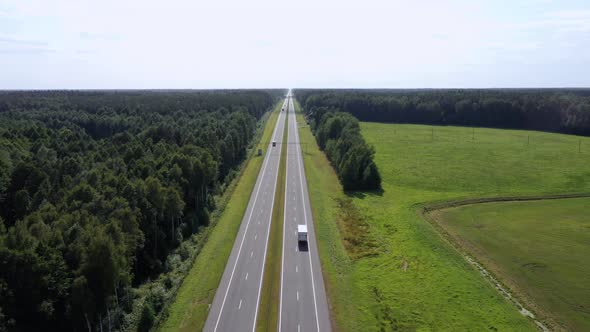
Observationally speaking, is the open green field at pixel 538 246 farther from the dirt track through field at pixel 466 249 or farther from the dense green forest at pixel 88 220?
the dense green forest at pixel 88 220

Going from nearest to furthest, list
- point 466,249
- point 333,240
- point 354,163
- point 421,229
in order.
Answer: point 466,249 → point 333,240 → point 421,229 → point 354,163

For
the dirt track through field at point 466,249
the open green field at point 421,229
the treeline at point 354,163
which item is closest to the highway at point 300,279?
the open green field at point 421,229

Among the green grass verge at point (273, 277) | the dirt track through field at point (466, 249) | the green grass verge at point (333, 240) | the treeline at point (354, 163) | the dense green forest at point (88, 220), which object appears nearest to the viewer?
the dense green forest at point (88, 220)

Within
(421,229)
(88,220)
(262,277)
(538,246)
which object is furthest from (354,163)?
(88,220)

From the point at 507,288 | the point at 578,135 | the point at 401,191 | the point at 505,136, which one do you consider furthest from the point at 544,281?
the point at 578,135

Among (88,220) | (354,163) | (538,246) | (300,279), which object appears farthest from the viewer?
(354,163)

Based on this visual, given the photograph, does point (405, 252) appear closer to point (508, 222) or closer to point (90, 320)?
point (508, 222)

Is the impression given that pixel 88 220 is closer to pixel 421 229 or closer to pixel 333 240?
pixel 333 240
